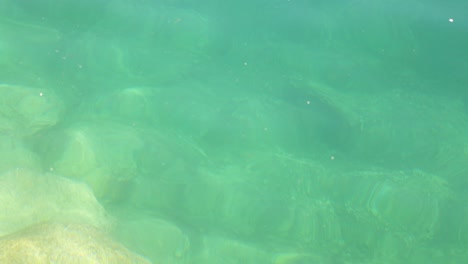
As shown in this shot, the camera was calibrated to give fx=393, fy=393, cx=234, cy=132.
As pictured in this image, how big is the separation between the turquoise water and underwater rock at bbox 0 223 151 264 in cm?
44

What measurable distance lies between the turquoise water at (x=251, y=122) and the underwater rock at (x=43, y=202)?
0.31ft

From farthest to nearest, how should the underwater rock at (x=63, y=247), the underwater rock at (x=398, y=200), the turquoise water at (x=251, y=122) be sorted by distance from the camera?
the underwater rock at (x=398, y=200) < the turquoise water at (x=251, y=122) < the underwater rock at (x=63, y=247)

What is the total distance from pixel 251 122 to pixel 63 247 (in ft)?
8.55

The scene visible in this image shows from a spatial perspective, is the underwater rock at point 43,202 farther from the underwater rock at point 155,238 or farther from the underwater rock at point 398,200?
the underwater rock at point 398,200

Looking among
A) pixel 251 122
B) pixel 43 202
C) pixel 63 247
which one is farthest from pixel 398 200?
pixel 43 202

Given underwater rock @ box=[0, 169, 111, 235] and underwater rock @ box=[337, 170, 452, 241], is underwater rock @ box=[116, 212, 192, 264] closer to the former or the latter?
underwater rock @ box=[0, 169, 111, 235]

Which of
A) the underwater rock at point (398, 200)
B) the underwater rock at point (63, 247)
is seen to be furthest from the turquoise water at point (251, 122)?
the underwater rock at point (63, 247)

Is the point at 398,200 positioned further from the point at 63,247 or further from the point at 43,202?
the point at 43,202

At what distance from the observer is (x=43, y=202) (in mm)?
3420

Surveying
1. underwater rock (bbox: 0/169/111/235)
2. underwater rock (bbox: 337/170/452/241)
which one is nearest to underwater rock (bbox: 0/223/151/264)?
Answer: underwater rock (bbox: 0/169/111/235)

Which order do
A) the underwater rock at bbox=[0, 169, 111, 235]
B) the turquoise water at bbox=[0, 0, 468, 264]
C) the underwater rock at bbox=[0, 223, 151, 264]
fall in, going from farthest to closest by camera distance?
the turquoise water at bbox=[0, 0, 468, 264], the underwater rock at bbox=[0, 169, 111, 235], the underwater rock at bbox=[0, 223, 151, 264]

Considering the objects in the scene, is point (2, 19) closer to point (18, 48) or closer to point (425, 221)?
point (18, 48)

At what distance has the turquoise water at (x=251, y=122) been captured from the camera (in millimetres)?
3957

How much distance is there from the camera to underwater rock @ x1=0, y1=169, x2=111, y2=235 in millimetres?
3232
